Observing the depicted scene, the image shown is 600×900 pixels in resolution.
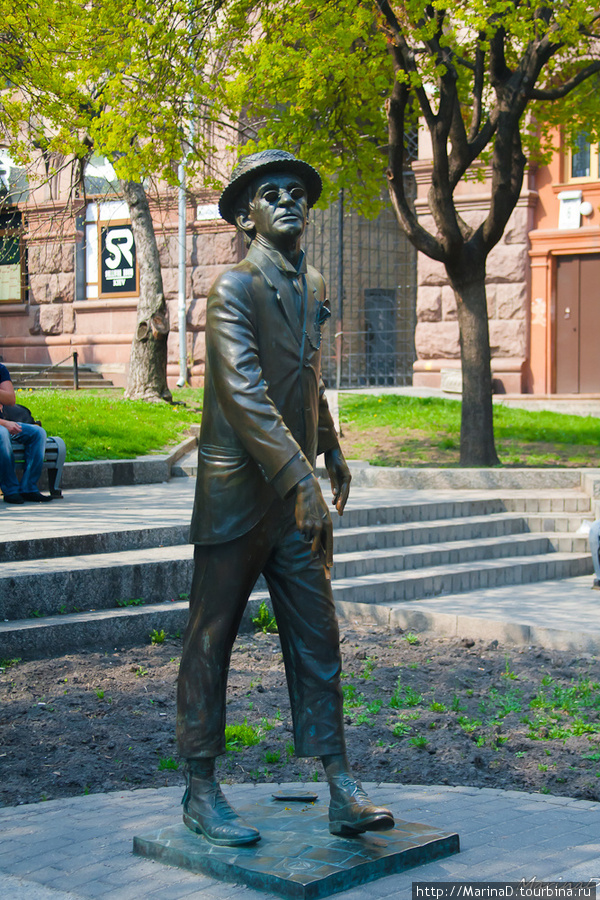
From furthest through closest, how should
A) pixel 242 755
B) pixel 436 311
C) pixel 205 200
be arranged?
pixel 205 200, pixel 436 311, pixel 242 755

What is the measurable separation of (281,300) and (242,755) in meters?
2.36

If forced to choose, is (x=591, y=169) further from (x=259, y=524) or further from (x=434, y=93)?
(x=259, y=524)

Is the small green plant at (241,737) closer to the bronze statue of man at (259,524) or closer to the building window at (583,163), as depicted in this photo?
the bronze statue of man at (259,524)

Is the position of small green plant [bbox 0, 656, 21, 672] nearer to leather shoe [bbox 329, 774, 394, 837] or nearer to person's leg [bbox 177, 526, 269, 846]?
person's leg [bbox 177, 526, 269, 846]

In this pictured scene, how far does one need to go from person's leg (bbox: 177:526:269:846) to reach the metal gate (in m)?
19.2

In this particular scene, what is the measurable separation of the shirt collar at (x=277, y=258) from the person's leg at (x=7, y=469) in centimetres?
629

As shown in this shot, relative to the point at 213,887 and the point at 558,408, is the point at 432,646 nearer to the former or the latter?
the point at 213,887

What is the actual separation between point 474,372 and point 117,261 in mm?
11915

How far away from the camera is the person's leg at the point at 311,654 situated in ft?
12.0

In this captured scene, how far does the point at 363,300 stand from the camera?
2622 centimetres

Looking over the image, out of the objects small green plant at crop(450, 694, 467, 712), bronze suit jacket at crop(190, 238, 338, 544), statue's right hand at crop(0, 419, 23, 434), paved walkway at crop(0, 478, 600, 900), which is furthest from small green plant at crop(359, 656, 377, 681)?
statue's right hand at crop(0, 419, 23, 434)

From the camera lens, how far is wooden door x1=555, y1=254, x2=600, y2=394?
62.8 ft

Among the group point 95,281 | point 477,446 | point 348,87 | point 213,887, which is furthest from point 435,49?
point 95,281

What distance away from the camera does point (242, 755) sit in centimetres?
506
